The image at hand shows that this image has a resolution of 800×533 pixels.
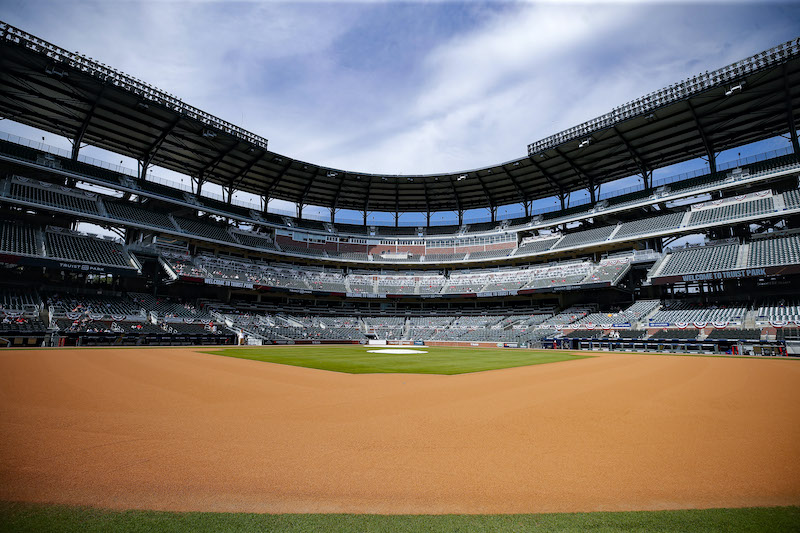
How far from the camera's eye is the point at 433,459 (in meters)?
5.01

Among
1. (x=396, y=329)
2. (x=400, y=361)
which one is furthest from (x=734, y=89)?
(x=396, y=329)

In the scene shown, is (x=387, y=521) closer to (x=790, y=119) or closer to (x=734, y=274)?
(x=734, y=274)

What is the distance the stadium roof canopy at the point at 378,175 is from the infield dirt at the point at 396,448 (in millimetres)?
34357

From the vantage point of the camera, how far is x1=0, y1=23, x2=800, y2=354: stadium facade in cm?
3212

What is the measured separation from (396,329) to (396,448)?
152 ft

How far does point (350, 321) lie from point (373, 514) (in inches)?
1998

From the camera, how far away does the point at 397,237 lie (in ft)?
206

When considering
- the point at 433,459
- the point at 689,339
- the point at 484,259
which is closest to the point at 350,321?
the point at 484,259

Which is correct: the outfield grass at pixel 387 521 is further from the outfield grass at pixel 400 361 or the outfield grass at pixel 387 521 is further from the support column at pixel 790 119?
the support column at pixel 790 119

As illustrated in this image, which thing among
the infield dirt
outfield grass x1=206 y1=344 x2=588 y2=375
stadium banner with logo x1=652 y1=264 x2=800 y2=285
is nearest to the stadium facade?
stadium banner with logo x1=652 y1=264 x2=800 y2=285

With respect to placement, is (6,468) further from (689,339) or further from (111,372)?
(689,339)

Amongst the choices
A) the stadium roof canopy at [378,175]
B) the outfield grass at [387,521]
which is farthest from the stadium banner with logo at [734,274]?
the outfield grass at [387,521]

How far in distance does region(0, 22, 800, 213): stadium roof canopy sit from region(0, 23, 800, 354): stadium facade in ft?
0.69

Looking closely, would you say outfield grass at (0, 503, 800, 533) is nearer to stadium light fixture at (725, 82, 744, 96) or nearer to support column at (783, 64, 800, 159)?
stadium light fixture at (725, 82, 744, 96)
